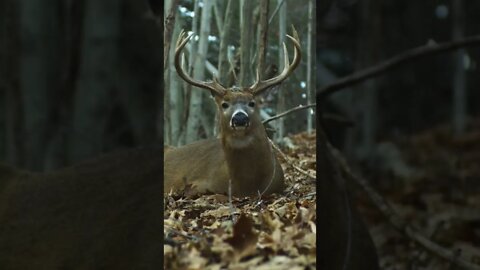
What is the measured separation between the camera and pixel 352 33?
272 centimetres

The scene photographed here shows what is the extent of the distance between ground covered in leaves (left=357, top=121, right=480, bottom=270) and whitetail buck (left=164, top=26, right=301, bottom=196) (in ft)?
1.93

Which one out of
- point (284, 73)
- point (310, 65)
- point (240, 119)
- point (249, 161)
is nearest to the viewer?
point (310, 65)

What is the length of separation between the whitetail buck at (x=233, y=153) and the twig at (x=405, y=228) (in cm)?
51

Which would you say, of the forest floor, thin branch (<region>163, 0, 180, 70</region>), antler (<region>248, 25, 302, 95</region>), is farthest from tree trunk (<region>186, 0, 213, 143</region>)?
the forest floor

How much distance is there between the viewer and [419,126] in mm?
2676

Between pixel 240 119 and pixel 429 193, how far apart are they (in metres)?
1.08

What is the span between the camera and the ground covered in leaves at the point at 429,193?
2658 mm

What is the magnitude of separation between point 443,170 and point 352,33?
678 millimetres

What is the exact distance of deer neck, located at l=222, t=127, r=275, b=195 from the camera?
10.8 feet
